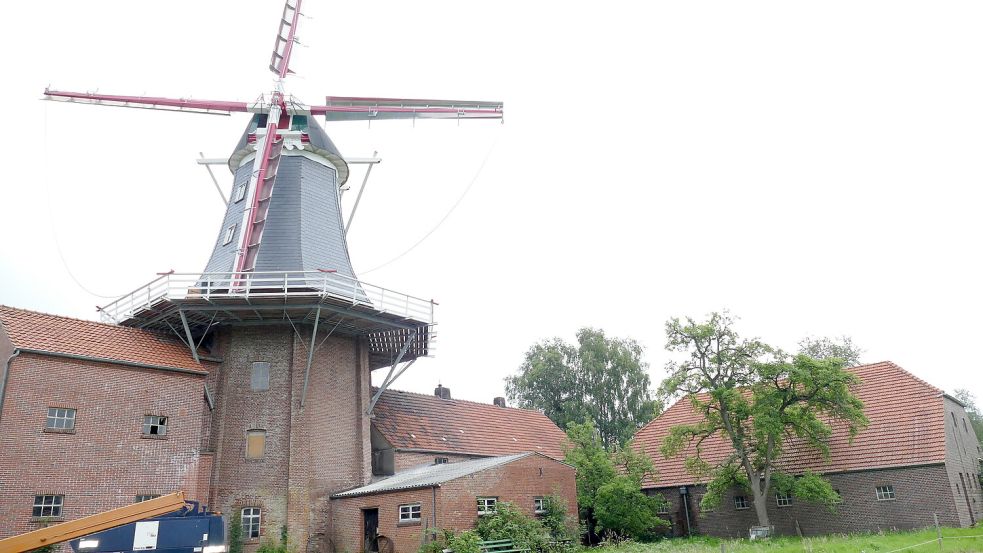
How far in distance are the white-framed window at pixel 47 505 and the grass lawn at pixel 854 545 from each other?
612 inches

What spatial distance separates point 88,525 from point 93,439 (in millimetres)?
5183

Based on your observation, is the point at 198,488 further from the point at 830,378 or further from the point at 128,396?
the point at 830,378

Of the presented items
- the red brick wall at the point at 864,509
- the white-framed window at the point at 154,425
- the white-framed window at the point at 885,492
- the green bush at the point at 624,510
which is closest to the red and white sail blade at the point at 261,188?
the white-framed window at the point at 154,425

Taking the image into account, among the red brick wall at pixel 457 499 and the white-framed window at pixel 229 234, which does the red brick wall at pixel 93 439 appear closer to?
the red brick wall at pixel 457 499

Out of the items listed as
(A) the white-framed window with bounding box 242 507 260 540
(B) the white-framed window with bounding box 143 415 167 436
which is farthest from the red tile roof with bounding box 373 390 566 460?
(B) the white-framed window with bounding box 143 415 167 436

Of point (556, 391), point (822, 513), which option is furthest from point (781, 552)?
point (556, 391)

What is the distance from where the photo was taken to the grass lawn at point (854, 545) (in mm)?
18125

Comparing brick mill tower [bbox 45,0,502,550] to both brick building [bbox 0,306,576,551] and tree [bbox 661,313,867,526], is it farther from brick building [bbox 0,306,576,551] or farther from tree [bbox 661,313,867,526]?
tree [bbox 661,313,867,526]

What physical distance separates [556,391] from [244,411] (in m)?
26.2

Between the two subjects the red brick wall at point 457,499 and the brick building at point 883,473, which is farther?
the brick building at point 883,473

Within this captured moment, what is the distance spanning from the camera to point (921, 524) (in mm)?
22797

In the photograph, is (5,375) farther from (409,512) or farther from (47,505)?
(409,512)

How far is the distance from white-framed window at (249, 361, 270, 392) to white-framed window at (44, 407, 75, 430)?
5383 millimetres

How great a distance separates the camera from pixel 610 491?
83.8 ft
